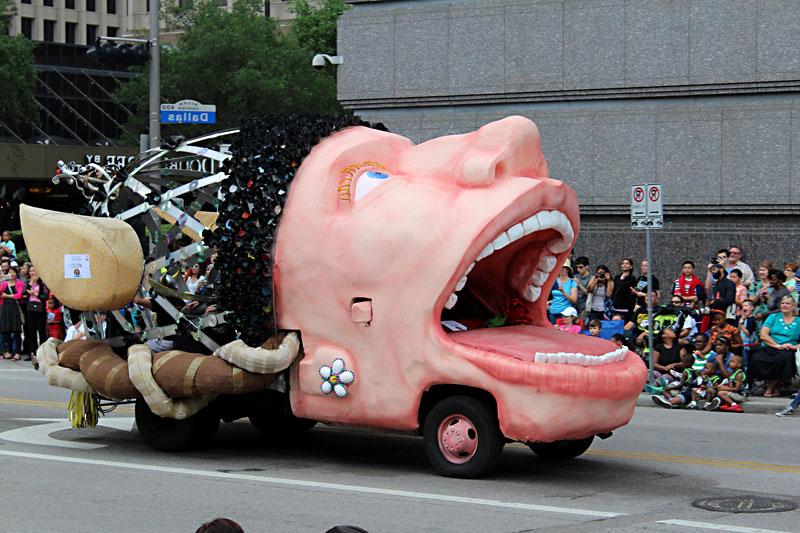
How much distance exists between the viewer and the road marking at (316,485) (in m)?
10.1

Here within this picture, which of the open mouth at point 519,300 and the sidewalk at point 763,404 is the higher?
the open mouth at point 519,300

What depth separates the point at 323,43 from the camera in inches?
2346

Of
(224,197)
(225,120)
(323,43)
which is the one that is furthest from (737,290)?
(323,43)

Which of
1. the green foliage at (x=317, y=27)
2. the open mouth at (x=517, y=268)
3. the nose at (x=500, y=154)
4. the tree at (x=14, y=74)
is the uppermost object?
the green foliage at (x=317, y=27)

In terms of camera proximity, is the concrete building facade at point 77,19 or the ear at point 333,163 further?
the concrete building facade at point 77,19

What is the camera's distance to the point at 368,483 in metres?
11.3

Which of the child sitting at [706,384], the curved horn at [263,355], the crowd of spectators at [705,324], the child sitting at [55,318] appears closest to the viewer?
the curved horn at [263,355]

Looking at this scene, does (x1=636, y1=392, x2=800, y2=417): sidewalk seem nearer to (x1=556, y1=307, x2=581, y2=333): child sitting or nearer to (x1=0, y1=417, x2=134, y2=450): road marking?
(x1=556, y1=307, x2=581, y2=333): child sitting

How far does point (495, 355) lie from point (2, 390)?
34.4 ft

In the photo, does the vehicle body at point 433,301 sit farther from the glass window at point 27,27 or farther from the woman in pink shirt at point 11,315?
the glass window at point 27,27

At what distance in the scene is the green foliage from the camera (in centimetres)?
5966

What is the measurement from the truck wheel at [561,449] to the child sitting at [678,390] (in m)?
5.36

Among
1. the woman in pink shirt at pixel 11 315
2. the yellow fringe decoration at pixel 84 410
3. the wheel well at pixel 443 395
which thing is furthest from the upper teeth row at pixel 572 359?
the woman in pink shirt at pixel 11 315

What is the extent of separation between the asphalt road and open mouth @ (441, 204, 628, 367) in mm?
1067
